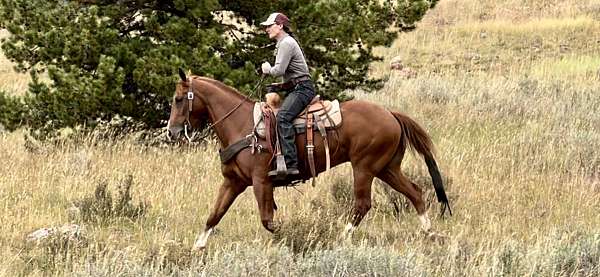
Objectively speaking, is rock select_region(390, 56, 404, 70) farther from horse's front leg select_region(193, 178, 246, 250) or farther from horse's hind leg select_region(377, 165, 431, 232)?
horse's front leg select_region(193, 178, 246, 250)

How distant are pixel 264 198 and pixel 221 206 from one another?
15.9 inches

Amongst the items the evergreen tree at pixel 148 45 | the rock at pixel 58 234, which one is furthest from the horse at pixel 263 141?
the evergreen tree at pixel 148 45

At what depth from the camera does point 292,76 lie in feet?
24.3

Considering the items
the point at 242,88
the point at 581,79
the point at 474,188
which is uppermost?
the point at 242,88

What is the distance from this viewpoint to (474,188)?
9055 mm

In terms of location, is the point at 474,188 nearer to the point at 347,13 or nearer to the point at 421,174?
the point at 421,174

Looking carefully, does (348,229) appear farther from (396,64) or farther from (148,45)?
(396,64)

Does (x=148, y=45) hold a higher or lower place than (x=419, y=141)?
higher

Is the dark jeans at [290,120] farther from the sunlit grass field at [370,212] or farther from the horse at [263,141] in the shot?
the sunlit grass field at [370,212]

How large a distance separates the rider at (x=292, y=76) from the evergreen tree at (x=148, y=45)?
9.29 feet

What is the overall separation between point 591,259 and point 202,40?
5738 millimetres

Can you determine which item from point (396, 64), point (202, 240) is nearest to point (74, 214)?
point (202, 240)

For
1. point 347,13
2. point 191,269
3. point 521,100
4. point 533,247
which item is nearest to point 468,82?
point 521,100

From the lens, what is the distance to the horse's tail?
7654 mm
